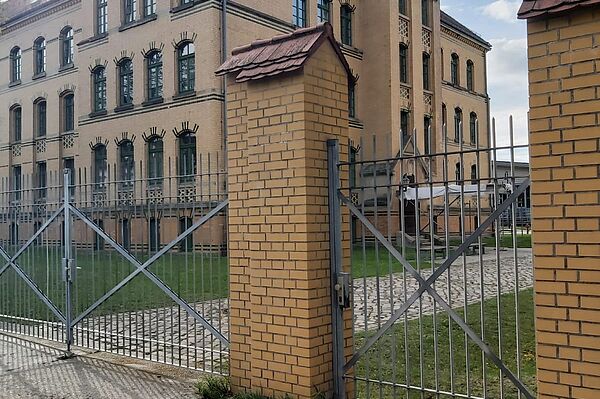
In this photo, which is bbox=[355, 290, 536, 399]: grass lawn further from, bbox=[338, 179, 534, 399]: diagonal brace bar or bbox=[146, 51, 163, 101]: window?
bbox=[146, 51, 163, 101]: window

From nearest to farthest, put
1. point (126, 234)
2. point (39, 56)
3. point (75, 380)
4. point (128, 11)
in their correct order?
1. point (75, 380)
2. point (126, 234)
3. point (128, 11)
4. point (39, 56)

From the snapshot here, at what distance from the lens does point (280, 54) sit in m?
4.37

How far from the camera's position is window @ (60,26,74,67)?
26.0 metres

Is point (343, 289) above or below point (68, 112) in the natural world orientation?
below

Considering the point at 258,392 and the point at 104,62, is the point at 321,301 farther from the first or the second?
the point at 104,62

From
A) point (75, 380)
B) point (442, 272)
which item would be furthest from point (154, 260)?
point (442, 272)

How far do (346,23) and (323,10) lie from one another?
1687 mm

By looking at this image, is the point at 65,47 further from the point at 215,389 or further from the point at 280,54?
the point at 215,389

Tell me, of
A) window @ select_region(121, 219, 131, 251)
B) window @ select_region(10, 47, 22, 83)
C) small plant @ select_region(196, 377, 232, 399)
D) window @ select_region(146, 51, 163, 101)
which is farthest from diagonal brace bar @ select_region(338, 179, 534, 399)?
window @ select_region(10, 47, 22, 83)

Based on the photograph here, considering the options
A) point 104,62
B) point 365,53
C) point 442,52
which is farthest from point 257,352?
point 442,52

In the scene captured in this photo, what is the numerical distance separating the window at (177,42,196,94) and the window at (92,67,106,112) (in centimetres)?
446

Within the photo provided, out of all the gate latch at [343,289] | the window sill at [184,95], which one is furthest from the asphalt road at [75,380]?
the window sill at [184,95]

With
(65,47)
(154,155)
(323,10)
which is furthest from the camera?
(65,47)

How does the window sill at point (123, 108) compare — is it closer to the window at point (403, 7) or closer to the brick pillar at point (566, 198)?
the window at point (403, 7)
